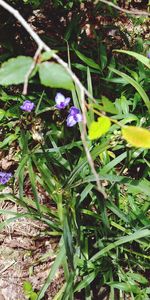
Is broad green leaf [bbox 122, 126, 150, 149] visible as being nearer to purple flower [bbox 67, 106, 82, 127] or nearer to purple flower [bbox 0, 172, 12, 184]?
purple flower [bbox 67, 106, 82, 127]

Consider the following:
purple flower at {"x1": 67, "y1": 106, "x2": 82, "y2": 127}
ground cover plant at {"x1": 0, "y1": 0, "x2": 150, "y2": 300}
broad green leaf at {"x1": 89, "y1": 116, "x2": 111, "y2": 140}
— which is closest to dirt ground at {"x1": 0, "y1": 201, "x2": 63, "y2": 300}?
ground cover plant at {"x1": 0, "y1": 0, "x2": 150, "y2": 300}

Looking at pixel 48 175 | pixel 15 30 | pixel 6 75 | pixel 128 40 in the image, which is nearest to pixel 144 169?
pixel 48 175

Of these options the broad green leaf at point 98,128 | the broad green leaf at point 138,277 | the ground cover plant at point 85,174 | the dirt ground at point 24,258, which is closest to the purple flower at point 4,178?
the ground cover plant at point 85,174

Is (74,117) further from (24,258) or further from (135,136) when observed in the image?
(135,136)

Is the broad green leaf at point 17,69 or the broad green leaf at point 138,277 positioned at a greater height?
the broad green leaf at point 17,69

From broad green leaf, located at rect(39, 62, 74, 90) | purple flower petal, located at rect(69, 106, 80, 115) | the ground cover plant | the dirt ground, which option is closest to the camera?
broad green leaf, located at rect(39, 62, 74, 90)

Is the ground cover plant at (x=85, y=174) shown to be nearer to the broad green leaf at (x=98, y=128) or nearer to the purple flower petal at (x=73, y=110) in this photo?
the purple flower petal at (x=73, y=110)
